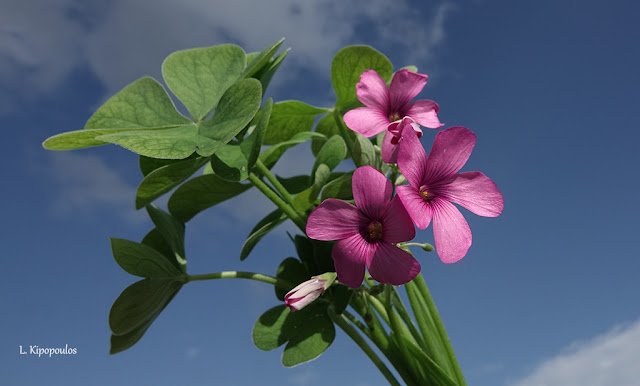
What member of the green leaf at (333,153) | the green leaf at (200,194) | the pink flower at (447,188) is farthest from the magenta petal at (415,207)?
the green leaf at (200,194)

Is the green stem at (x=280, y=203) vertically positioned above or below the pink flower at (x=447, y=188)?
above

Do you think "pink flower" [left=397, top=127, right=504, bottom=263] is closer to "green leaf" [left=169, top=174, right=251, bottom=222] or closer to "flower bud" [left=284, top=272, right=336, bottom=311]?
"flower bud" [left=284, top=272, right=336, bottom=311]

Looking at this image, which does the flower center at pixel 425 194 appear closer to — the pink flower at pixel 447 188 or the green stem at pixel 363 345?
the pink flower at pixel 447 188

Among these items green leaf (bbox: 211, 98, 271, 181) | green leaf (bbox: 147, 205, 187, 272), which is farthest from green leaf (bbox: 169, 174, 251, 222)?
green leaf (bbox: 211, 98, 271, 181)

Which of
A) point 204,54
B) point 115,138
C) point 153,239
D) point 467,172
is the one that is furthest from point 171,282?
point 467,172

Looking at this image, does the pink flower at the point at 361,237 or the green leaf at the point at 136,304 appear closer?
the pink flower at the point at 361,237

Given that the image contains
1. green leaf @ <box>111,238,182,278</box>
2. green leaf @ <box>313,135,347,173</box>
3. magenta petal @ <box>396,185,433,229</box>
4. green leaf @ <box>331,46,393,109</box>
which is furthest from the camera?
green leaf @ <box>331,46,393,109</box>

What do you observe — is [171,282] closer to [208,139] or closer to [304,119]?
[208,139]
